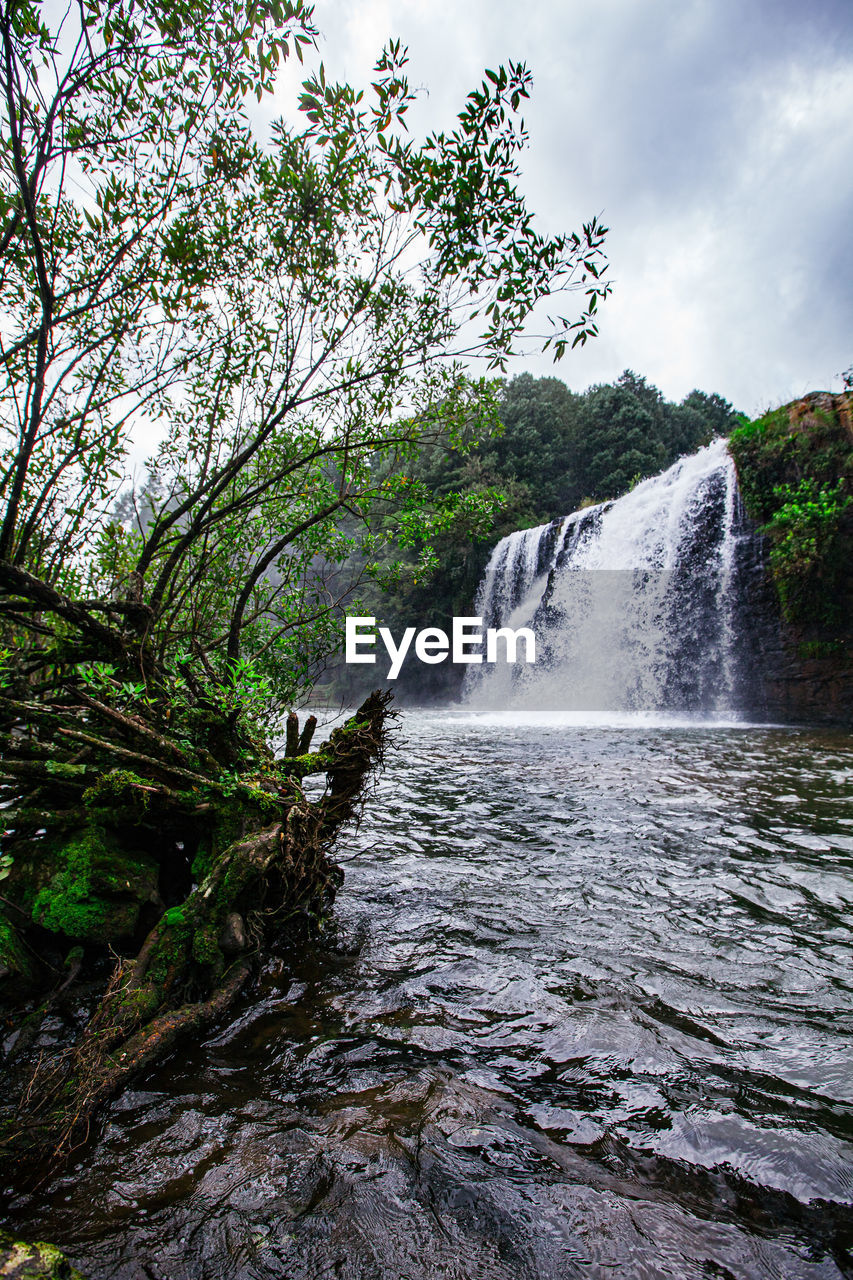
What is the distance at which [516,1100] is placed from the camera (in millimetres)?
2389

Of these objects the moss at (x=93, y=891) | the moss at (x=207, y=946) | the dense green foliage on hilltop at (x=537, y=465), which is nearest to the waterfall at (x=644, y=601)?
the dense green foliage on hilltop at (x=537, y=465)

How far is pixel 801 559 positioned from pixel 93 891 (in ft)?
55.6

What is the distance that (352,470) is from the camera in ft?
18.0

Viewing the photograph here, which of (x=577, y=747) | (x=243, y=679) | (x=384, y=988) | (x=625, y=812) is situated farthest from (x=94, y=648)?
(x=577, y=747)

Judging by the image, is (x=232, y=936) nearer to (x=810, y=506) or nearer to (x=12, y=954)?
(x=12, y=954)

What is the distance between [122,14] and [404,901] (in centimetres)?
612

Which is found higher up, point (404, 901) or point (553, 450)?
point (553, 450)

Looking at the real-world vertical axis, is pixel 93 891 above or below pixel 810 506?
below

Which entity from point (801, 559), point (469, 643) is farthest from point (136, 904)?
point (469, 643)

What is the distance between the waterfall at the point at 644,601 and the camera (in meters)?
17.5

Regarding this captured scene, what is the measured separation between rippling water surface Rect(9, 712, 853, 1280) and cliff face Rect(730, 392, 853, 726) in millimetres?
12297

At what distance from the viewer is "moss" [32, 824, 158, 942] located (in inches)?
116

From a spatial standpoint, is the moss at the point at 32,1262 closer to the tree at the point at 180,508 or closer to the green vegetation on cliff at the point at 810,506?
the tree at the point at 180,508

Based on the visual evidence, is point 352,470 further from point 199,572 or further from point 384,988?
point 384,988
